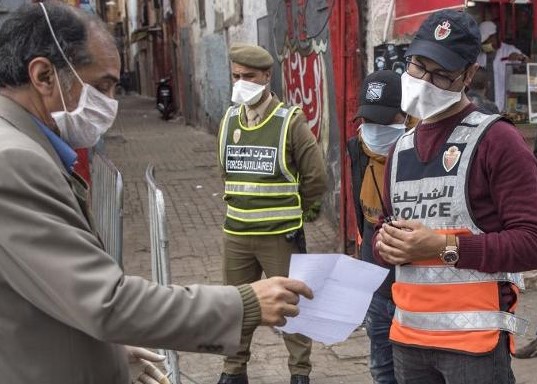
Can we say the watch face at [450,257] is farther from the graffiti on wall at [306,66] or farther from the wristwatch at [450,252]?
the graffiti on wall at [306,66]

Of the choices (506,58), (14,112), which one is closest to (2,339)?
(14,112)

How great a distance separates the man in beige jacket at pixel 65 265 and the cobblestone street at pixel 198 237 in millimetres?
2811

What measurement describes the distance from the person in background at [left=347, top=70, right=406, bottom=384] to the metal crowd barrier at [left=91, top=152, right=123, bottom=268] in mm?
1311

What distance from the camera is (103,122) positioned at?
2115 millimetres

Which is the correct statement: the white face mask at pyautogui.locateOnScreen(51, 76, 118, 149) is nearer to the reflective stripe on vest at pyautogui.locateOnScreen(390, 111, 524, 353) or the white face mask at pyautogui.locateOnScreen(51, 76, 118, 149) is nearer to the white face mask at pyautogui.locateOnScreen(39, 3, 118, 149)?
the white face mask at pyautogui.locateOnScreen(39, 3, 118, 149)

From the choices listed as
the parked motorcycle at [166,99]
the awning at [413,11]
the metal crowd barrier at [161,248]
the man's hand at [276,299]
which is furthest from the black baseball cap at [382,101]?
the parked motorcycle at [166,99]

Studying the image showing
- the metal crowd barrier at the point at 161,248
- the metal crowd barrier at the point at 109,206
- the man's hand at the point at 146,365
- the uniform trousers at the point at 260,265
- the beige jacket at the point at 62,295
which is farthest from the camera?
the uniform trousers at the point at 260,265

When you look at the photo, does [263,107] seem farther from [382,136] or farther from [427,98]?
[427,98]

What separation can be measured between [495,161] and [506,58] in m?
4.70

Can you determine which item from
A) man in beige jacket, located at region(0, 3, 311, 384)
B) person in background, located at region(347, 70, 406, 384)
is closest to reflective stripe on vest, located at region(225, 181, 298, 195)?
person in background, located at region(347, 70, 406, 384)

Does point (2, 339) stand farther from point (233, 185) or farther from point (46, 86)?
point (233, 185)

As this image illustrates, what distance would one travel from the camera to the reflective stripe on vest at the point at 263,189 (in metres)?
4.14

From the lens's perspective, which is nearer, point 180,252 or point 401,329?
point 401,329

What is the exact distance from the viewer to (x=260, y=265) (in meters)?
4.32
